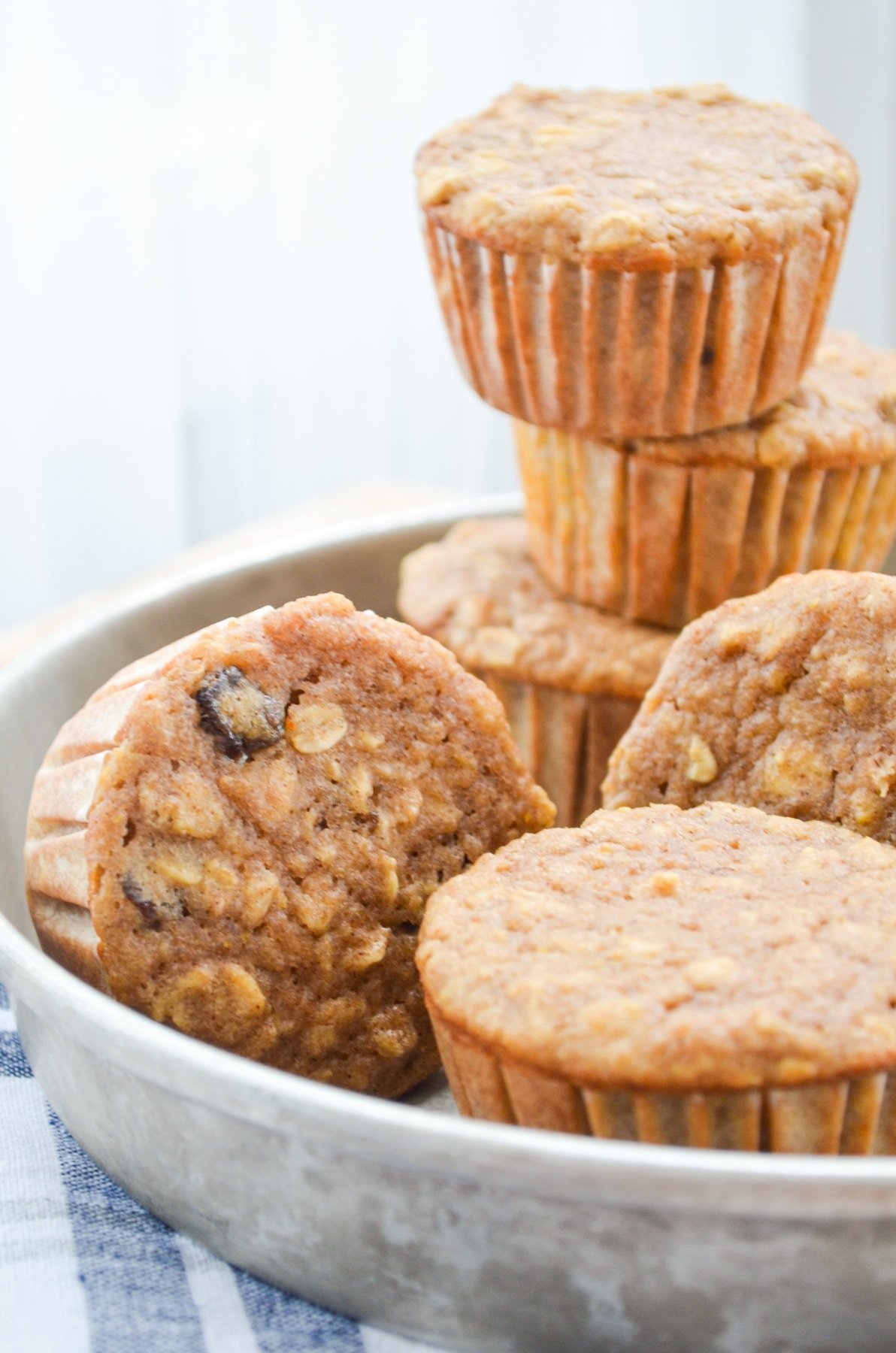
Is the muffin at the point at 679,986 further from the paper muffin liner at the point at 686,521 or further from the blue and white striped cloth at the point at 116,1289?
the paper muffin liner at the point at 686,521

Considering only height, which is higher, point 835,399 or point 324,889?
point 835,399

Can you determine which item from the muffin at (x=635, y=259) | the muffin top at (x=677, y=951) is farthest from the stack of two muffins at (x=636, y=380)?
the muffin top at (x=677, y=951)

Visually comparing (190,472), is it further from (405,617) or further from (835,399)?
(835,399)

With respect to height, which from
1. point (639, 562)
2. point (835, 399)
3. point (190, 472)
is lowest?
point (190, 472)

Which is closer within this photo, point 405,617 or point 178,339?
point 405,617

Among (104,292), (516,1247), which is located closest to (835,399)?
(516,1247)

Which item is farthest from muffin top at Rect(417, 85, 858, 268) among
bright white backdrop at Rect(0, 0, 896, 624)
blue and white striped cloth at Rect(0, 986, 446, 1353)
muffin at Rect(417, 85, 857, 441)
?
bright white backdrop at Rect(0, 0, 896, 624)
